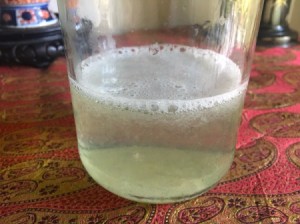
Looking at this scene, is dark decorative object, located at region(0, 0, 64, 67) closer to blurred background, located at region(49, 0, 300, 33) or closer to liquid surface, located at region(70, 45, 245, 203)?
liquid surface, located at region(70, 45, 245, 203)

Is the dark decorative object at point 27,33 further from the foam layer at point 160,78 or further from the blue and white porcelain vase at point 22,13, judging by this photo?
the foam layer at point 160,78

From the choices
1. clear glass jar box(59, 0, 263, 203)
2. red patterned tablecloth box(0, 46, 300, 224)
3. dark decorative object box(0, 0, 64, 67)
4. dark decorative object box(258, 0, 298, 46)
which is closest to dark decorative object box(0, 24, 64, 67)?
dark decorative object box(0, 0, 64, 67)

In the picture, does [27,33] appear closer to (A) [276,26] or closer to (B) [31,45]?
(B) [31,45]

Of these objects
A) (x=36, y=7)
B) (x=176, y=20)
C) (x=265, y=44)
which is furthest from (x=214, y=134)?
(x=265, y=44)

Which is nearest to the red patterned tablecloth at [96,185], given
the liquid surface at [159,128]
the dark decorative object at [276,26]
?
the liquid surface at [159,128]

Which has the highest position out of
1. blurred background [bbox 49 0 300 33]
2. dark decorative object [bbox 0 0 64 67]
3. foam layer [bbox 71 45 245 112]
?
foam layer [bbox 71 45 245 112]

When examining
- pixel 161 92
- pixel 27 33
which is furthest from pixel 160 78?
pixel 27 33
